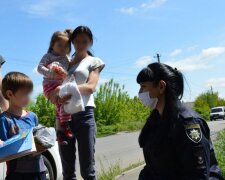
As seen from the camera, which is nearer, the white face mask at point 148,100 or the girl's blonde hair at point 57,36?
the white face mask at point 148,100

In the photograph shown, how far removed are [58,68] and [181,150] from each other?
171cm

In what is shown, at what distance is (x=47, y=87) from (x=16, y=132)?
944mm

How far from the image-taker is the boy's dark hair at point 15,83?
140 inches

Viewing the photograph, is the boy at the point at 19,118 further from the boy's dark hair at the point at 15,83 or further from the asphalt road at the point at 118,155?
the asphalt road at the point at 118,155

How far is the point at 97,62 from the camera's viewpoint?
14.2 ft

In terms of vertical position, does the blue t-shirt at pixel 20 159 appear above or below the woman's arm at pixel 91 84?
below

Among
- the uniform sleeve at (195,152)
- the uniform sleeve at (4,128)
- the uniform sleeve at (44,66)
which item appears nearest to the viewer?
the uniform sleeve at (195,152)

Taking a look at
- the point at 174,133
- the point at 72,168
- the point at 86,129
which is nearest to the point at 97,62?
the point at 86,129

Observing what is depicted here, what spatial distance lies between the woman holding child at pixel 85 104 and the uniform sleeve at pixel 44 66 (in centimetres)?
18

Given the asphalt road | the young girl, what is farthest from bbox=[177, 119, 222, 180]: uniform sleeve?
the asphalt road

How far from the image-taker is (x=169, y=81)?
3.07 m

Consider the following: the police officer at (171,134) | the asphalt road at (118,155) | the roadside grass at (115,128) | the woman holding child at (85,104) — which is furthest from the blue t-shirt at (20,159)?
the roadside grass at (115,128)

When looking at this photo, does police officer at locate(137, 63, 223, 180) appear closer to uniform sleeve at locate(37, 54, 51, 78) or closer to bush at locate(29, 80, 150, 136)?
uniform sleeve at locate(37, 54, 51, 78)

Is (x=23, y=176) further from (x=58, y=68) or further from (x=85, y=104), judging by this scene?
(x=58, y=68)
